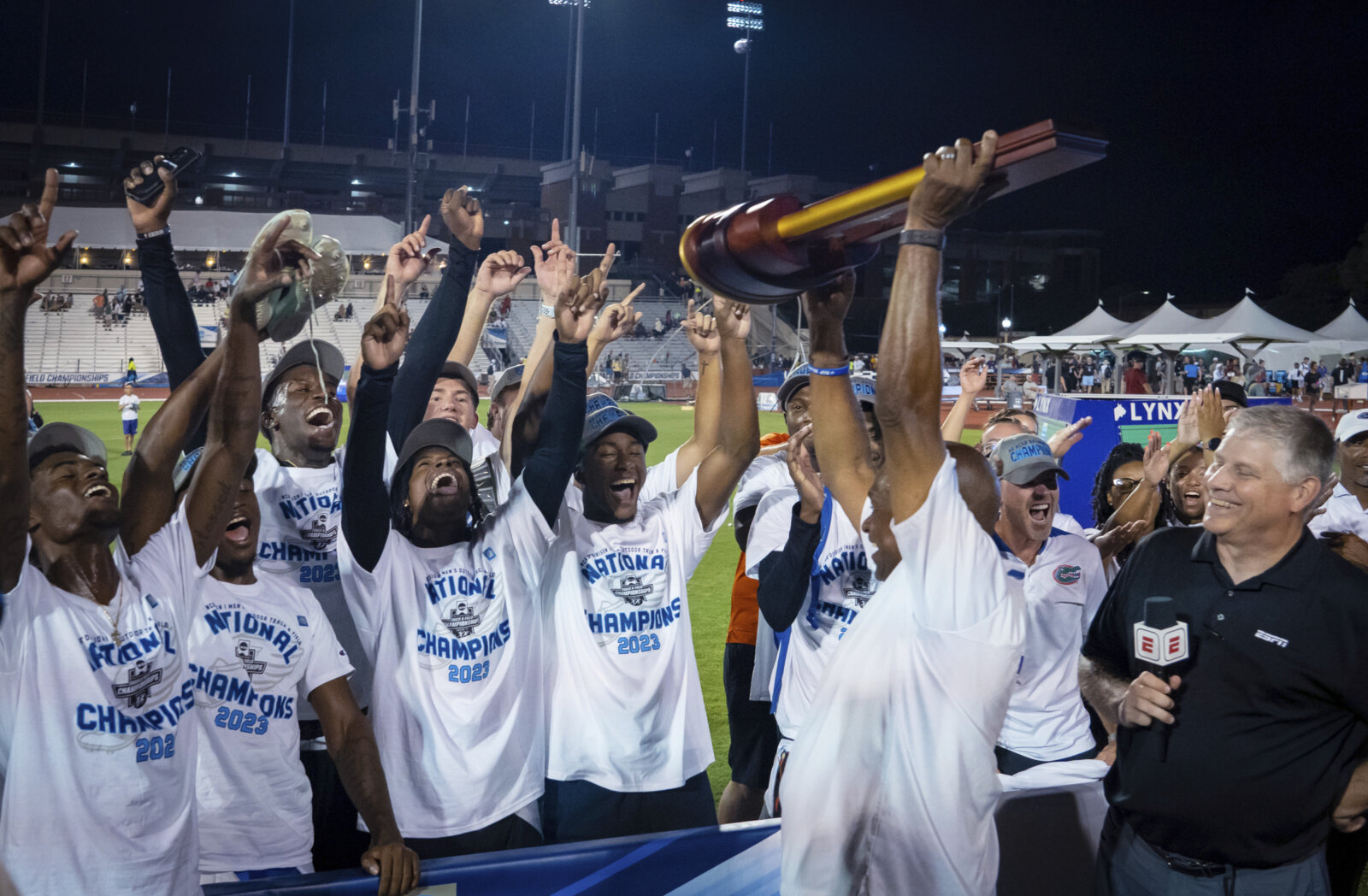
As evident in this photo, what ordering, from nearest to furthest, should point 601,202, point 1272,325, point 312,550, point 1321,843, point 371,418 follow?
point 1321,843, point 371,418, point 312,550, point 1272,325, point 601,202

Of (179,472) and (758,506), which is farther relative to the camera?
(758,506)

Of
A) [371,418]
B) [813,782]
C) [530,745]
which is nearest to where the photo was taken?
[813,782]

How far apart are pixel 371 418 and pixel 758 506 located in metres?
1.86

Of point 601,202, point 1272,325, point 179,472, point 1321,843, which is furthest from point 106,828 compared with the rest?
point 601,202

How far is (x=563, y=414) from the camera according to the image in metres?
3.82

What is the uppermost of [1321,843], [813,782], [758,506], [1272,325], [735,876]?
[1272,325]

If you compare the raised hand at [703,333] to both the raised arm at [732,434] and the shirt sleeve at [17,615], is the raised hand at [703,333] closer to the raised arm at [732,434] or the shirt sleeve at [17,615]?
the raised arm at [732,434]

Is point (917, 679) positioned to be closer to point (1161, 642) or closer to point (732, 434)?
point (1161, 642)

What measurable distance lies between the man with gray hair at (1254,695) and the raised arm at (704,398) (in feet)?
6.42

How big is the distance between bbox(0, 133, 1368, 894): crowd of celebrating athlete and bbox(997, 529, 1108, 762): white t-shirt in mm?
18

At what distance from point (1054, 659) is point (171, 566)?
137 inches

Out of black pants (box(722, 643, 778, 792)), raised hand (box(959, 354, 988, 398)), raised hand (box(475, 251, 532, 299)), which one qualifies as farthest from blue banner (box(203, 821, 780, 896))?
raised hand (box(959, 354, 988, 398))

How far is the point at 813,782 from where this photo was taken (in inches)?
101

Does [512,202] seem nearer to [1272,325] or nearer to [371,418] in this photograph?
[1272,325]
